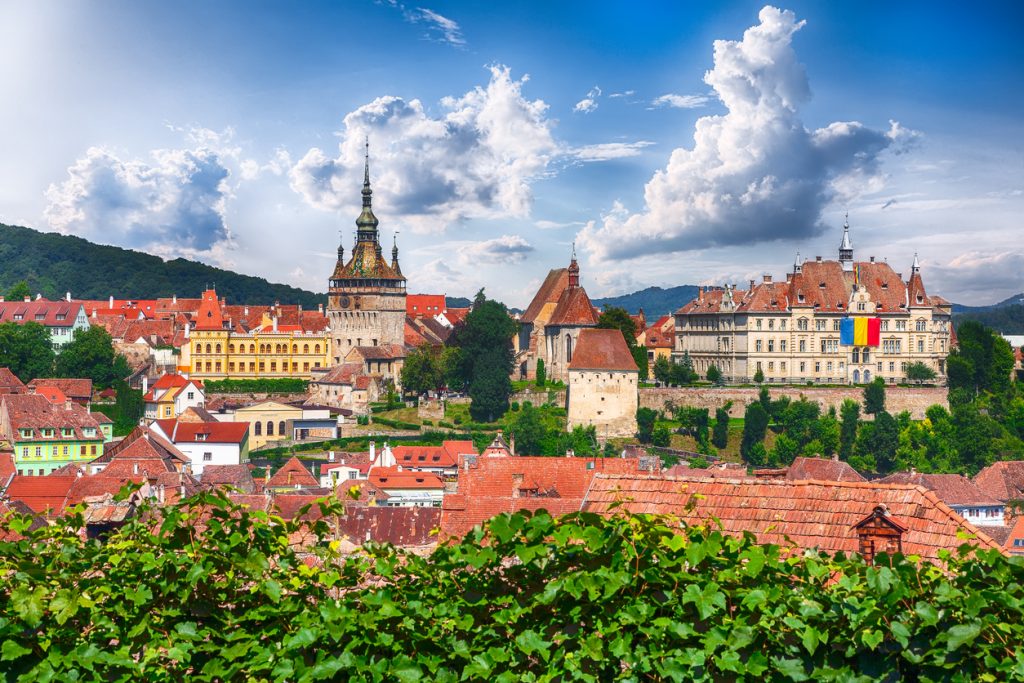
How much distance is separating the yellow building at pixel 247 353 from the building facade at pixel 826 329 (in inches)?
1237

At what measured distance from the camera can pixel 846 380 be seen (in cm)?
9656

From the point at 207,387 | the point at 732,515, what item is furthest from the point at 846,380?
the point at 732,515

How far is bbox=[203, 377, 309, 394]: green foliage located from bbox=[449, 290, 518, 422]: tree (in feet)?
40.5

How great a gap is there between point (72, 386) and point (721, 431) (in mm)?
42259

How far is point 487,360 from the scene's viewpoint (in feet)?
297

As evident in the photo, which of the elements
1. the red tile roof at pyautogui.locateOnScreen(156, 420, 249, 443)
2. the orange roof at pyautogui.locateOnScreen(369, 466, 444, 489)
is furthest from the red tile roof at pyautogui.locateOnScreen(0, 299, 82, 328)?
the orange roof at pyautogui.locateOnScreen(369, 466, 444, 489)

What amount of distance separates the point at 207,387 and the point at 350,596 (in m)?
90.8

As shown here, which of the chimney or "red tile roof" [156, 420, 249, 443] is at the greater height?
the chimney

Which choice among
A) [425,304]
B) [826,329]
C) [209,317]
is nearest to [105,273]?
[425,304]

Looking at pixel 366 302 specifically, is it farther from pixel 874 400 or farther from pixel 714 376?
pixel 874 400

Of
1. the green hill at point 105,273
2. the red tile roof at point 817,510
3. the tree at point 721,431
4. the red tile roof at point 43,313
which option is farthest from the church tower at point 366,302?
the red tile roof at point 817,510

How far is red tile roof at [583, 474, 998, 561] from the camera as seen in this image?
38.1ft

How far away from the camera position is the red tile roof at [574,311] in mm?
97375

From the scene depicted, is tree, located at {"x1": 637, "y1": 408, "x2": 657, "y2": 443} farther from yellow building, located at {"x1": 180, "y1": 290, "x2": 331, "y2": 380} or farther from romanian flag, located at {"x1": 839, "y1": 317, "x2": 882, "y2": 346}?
yellow building, located at {"x1": 180, "y1": 290, "x2": 331, "y2": 380}
